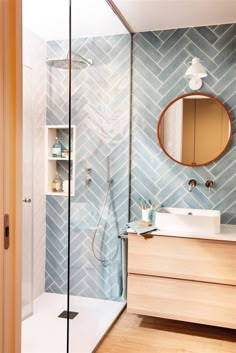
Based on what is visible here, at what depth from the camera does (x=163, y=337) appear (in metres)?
2.54

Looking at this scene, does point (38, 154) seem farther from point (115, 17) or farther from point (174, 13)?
point (174, 13)

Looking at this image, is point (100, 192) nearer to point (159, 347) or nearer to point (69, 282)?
point (69, 282)

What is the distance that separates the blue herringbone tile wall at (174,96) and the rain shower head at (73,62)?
1.80 ft

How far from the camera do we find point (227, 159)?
2.89 metres

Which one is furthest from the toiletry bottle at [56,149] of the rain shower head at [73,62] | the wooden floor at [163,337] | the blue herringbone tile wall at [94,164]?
the wooden floor at [163,337]

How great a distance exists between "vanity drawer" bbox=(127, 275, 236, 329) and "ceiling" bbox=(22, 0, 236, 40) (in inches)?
77.4

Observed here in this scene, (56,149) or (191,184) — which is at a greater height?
(56,149)

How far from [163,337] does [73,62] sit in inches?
84.6

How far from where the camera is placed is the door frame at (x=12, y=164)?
122cm

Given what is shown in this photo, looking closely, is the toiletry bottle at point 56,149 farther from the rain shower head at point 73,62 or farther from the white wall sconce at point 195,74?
the white wall sconce at point 195,74

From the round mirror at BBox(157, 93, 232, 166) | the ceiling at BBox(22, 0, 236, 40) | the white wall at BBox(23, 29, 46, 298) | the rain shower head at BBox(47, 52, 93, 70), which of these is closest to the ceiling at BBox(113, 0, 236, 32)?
the ceiling at BBox(22, 0, 236, 40)

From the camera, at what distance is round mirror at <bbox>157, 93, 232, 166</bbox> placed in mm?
2877

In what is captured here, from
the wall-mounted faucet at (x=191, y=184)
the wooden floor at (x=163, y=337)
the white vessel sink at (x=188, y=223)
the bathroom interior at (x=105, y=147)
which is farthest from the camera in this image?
the wall-mounted faucet at (x=191, y=184)

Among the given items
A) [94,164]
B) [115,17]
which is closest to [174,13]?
[115,17]
